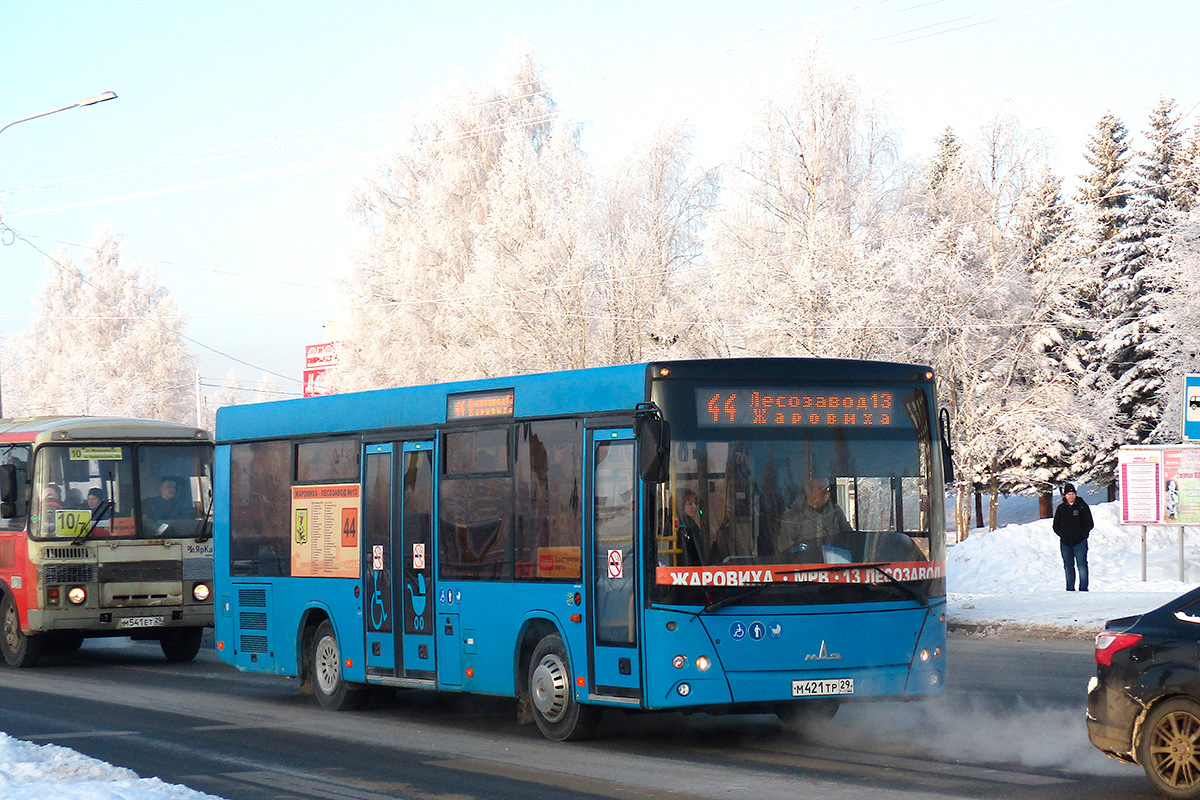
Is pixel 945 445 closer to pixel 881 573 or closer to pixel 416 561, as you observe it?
pixel 881 573

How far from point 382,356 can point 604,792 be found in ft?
141

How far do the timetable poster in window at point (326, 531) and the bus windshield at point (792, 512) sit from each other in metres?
4.40

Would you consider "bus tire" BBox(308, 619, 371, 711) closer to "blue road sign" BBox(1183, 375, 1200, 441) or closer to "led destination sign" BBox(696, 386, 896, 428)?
"led destination sign" BBox(696, 386, 896, 428)

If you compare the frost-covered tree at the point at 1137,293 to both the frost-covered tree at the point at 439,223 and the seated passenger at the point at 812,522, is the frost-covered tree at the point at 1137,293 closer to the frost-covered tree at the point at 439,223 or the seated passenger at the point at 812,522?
the frost-covered tree at the point at 439,223

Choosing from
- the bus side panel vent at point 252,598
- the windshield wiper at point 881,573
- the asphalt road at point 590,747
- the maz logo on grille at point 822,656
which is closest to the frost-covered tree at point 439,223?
the bus side panel vent at point 252,598

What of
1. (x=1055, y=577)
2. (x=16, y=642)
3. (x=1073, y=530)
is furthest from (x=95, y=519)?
(x=1055, y=577)

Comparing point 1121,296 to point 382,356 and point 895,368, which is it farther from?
point 895,368

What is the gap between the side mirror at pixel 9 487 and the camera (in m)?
19.6

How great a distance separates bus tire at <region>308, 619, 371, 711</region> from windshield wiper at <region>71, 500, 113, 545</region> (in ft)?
20.1

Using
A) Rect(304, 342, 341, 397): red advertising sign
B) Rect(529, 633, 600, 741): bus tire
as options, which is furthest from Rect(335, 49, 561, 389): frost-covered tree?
Rect(529, 633, 600, 741): bus tire

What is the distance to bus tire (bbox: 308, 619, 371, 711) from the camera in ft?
47.0

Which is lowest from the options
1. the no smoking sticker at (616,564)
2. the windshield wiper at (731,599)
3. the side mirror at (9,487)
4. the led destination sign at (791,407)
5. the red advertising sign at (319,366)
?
the windshield wiper at (731,599)

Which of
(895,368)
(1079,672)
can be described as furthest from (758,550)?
(1079,672)

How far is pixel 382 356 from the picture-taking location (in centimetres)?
5116
